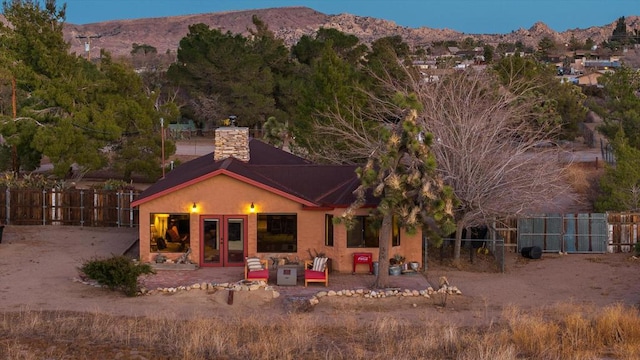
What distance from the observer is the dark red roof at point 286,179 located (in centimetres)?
2442

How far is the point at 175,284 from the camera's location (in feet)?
73.2

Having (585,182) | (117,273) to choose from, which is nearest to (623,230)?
(585,182)

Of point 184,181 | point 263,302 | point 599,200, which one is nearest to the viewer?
point 263,302

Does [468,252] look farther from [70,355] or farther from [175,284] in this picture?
[70,355]

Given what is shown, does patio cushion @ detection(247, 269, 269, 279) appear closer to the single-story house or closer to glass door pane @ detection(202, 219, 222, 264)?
the single-story house

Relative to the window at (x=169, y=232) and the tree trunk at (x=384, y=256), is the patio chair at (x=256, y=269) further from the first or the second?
the tree trunk at (x=384, y=256)

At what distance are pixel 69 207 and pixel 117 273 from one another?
1201 cm

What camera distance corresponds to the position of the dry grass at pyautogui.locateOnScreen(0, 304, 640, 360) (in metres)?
13.6

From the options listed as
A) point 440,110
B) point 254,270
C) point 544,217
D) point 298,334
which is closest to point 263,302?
point 254,270

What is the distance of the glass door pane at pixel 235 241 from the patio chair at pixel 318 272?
2513mm

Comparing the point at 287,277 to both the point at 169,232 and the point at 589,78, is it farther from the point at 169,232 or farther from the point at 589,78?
the point at 589,78

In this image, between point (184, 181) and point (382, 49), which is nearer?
point (184, 181)

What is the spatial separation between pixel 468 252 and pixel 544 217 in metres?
2.81

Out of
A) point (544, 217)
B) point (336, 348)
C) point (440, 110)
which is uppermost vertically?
point (440, 110)
